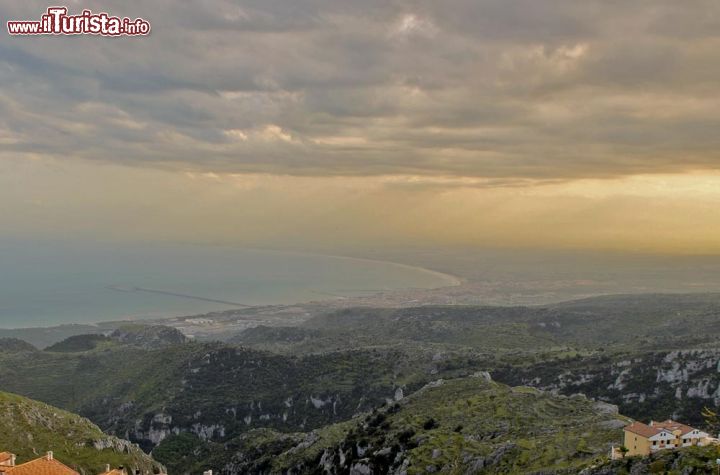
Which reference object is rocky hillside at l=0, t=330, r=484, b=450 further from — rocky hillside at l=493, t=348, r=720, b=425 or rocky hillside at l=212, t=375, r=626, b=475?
rocky hillside at l=212, t=375, r=626, b=475

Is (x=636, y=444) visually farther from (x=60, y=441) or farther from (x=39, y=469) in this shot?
(x=60, y=441)

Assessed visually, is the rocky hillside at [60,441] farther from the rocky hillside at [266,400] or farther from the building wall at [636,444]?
the building wall at [636,444]

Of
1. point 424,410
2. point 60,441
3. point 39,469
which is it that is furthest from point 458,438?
point 60,441

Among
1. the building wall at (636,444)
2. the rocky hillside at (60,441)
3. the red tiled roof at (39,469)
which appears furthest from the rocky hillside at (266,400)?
the building wall at (636,444)

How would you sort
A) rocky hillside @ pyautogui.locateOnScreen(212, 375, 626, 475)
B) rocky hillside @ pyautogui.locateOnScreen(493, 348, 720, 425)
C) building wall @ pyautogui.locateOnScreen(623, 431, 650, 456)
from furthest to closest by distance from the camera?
rocky hillside @ pyautogui.locateOnScreen(493, 348, 720, 425) < rocky hillside @ pyautogui.locateOnScreen(212, 375, 626, 475) < building wall @ pyautogui.locateOnScreen(623, 431, 650, 456)

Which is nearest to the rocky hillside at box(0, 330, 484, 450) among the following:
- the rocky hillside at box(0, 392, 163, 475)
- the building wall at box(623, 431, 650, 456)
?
the rocky hillside at box(0, 392, 163, 475)

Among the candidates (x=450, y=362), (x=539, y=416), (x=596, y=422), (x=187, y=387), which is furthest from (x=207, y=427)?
(x=596, y=422)

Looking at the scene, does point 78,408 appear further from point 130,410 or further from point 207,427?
point 207,427

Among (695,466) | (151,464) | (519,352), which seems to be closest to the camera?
(695,466)

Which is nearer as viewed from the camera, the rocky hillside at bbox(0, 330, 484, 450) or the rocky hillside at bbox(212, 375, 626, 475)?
the rocky hillside at bbox(212, 375, 626, 475)
